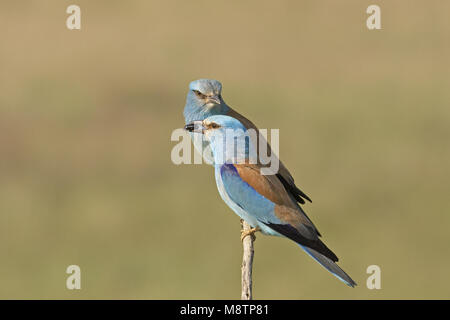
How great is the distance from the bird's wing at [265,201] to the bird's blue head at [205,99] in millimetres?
1386

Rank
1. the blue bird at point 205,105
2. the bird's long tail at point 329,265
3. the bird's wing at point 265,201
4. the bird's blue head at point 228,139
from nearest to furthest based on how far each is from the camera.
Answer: the bird's long tail at point 329,265 → the bird's wing at point 265,201 → the bird's blue head at point 228,139 → the blue bird at point 205,105

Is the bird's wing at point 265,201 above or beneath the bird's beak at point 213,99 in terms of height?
beneath

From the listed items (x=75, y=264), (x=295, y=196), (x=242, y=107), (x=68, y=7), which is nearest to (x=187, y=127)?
(x=295, y=196)

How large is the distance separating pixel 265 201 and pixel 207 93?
1.65 meters

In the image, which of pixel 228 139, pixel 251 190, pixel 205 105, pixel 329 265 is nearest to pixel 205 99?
pixel 205 105

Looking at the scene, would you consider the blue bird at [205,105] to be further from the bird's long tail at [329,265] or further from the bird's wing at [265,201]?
the bird's long tail at [329,265]

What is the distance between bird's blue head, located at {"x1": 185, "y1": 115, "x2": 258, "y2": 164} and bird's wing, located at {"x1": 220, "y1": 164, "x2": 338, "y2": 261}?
9 cm

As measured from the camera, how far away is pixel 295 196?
20.4ft

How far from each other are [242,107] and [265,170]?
460 inches

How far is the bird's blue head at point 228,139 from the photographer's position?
227 inches

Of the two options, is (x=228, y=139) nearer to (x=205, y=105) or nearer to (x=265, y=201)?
(x=265, y=201)

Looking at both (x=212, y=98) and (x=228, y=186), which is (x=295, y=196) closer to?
(x=228, y=186)

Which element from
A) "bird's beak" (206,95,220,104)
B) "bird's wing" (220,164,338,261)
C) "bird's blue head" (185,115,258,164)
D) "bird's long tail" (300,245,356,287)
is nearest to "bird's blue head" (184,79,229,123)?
"bird's beak" (206,95,220,104)

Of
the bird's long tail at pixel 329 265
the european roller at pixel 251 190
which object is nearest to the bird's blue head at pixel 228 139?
the european roller at pixel 251 190
